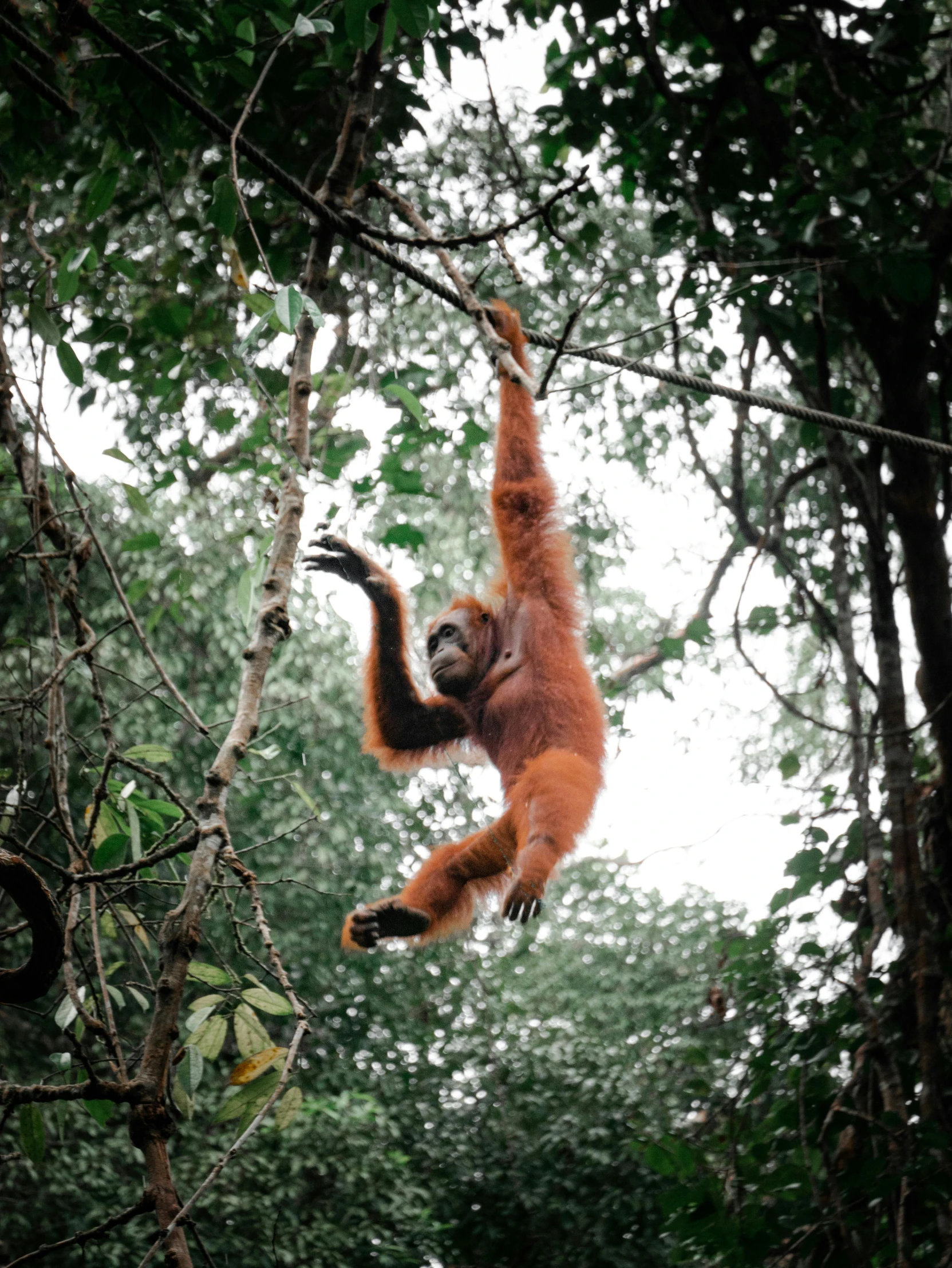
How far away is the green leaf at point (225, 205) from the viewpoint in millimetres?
1858

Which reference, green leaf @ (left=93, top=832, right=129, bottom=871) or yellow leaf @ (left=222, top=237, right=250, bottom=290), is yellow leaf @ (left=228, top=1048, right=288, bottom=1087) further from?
yellow leaf @ (left=222, top=237, right=250, bottom=290)

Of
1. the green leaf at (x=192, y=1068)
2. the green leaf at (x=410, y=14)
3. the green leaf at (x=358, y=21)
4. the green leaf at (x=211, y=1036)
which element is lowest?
the green leaf at (x=192, y=1068)

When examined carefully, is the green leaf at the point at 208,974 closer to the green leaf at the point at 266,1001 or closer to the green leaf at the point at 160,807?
the green leaf at the point at 266,1001

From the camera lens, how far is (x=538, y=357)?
5562 mm

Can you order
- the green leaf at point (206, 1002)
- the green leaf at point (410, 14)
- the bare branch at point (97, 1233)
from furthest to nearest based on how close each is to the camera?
1. the green leaf at point (410, 14)
2. the green leaf at point (206, 1002)
3. the bare branch at point (97, 1233)

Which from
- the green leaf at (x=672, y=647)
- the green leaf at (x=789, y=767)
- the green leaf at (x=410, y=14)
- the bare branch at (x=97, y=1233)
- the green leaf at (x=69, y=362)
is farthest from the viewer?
the green leaf at (x=789, y=767)

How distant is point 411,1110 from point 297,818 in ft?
6.83

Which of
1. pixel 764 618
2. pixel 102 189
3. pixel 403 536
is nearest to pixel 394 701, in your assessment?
pixel 403 536

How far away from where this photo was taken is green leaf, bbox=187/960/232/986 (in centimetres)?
149

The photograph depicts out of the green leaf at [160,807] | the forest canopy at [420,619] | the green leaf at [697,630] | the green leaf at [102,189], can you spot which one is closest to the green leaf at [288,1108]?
the forest canopy at [420,619]

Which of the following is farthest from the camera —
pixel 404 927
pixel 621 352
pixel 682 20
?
pixel 621 352

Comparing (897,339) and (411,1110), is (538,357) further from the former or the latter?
(411,1110)

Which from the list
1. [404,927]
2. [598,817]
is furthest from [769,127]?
[404,927]

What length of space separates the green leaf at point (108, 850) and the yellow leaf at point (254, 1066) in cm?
41
